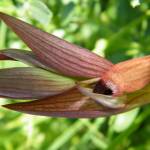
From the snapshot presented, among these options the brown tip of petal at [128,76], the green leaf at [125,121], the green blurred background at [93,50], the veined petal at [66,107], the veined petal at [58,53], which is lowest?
the veined petal at [66,107]

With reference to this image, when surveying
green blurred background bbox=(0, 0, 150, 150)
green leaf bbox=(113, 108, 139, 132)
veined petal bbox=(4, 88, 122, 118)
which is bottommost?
veined petal bbox=(4, 88, 122, 118)

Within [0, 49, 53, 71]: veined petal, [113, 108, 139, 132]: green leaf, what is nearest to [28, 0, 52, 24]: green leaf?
[0, 49, 53, 71]: veined petal

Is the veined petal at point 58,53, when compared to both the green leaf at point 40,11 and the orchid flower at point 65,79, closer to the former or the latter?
the orchid flower at point 65,79

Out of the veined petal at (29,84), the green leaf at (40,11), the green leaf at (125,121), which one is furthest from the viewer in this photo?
the green leaf at (125,121)

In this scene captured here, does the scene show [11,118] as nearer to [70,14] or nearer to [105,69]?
[70,14]

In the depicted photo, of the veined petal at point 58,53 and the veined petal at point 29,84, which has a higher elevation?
the veined petal at point 58,53

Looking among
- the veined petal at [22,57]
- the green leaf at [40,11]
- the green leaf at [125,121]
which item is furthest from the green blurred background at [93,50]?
the veined petal at [22,57]

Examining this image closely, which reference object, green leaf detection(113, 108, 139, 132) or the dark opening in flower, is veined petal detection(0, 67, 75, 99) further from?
green leaf detection(113, 108, 139, 132)

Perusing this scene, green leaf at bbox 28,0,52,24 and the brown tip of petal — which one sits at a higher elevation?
green leaf at bbox 28,0,52,24

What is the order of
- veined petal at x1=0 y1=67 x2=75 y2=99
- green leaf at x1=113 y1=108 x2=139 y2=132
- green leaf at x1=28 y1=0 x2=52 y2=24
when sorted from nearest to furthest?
veined petal at x1=0 y1=67 x2=75 y2=99 → green leaf at x1=28 y1=0 x2=52 y2=24 → green leaf at x1=113 y1=108 x2=139 y2=132
